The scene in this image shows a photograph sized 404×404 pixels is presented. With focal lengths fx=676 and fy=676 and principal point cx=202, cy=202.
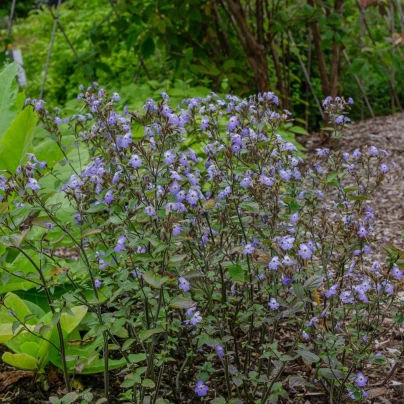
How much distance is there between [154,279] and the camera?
1591mm

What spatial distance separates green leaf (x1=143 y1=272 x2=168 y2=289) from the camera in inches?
61.6

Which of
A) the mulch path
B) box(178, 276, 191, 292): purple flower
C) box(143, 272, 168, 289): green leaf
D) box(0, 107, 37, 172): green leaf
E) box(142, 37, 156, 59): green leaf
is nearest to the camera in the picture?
box(143, 272, 168, 289): green leaf

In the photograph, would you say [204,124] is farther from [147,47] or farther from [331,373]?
[147,47]

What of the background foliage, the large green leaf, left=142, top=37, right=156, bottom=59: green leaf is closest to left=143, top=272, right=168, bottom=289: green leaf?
the large green leaf

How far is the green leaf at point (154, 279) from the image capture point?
5.13ft

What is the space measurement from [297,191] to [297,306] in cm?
51

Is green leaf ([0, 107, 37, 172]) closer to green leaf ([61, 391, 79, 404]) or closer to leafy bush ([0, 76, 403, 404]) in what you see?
leafy bush ([0, 76, 403, 404])

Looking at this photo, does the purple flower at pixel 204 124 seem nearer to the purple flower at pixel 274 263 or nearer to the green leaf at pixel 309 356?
the purple flower at pixel 274 263

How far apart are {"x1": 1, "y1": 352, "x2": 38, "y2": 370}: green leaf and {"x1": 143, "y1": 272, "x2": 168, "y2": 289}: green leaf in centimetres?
80

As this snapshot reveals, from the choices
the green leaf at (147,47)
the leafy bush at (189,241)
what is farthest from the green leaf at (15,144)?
the green leaf at (147,47)

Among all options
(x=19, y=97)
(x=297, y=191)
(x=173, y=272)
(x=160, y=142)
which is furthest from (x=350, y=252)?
(x=19, y=97)

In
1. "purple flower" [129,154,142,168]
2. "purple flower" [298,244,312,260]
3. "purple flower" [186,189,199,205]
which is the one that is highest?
"purple flower" [129,154,142,168]

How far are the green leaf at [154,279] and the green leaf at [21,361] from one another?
80cm

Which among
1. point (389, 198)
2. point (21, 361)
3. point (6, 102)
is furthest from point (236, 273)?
point (389, 198)
